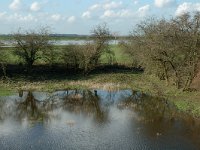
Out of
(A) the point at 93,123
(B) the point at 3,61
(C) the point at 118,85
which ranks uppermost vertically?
(B) the point at 3,61

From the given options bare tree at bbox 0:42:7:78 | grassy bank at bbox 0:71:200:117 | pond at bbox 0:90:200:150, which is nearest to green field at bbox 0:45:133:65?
bare tree at bbox 0:42:7:78

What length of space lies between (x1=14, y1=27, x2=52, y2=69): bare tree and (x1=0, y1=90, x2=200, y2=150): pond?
16724 mm

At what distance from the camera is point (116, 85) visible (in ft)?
176

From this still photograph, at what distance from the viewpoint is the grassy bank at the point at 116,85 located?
141 feet

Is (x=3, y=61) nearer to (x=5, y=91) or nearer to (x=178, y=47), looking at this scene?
(x=5, y=91)

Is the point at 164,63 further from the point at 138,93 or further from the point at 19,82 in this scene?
the point at 19,82

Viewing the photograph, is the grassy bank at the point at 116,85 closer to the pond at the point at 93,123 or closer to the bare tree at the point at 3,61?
the pond at the point at 93,123

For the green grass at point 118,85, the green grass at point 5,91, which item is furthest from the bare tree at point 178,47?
the green grass at point 5,91

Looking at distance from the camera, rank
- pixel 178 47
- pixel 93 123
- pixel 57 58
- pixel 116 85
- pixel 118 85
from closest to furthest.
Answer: pixel 93 123
pixel 178 47
pixel 116 85
pixel 118 85
pixel 57 58

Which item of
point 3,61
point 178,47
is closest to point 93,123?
point 178,47

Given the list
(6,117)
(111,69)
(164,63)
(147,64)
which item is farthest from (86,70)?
(6,117)

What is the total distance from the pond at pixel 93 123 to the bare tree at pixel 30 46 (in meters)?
16.7

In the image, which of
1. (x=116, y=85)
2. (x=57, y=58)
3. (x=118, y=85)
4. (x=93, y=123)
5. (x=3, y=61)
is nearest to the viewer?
(x=93, y=123)

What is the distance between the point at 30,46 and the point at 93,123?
32.4 m
